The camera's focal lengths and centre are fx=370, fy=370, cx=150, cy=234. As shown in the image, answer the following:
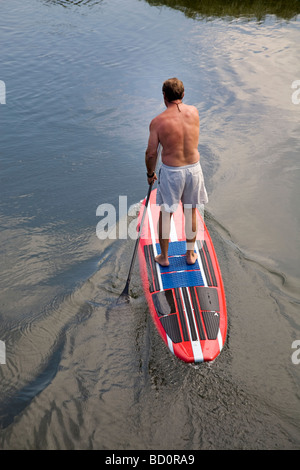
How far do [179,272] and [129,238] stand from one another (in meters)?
1.39

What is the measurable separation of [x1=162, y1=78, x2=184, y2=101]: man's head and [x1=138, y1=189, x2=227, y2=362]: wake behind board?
1.96 m

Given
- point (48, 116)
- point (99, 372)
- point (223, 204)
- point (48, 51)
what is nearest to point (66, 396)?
point (99, 372)

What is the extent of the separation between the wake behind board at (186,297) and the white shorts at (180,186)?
82cm

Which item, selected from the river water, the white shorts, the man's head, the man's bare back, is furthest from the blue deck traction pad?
the man's head

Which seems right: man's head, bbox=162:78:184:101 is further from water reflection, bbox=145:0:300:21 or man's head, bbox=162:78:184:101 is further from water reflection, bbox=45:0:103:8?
water reflection, bbox=45:0:103:8

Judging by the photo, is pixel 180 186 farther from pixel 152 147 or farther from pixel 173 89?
pixel 173 89

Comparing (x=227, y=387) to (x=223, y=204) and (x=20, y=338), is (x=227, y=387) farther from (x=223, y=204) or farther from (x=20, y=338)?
(x=223, y=204)

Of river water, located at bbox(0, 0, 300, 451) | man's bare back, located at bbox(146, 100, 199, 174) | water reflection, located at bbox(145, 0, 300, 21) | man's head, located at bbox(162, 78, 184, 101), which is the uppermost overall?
water reflection, located at bbox(145, 0, 300, 21)

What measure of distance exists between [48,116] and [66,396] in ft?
24.7

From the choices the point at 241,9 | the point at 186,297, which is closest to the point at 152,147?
the point at 186,297

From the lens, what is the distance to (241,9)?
48.5 ft

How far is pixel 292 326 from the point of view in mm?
4395

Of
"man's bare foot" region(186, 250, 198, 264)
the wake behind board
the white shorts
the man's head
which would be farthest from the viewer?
"man's bare foot" region(186, 250, 198, 264)

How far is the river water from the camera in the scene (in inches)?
137
